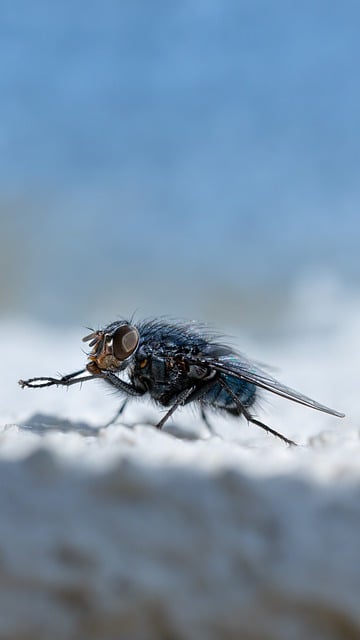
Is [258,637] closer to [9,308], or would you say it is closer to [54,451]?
[54,451]

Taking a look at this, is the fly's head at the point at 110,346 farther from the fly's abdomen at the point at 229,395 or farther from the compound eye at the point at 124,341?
the fly's abdomen at the point at 229,395

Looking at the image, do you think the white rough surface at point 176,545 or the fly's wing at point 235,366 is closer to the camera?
the white rough surface at point 176,545

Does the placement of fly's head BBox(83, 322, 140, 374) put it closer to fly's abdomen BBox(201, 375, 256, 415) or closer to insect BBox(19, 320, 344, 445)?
insect BBox(19, 320, 344, 445)

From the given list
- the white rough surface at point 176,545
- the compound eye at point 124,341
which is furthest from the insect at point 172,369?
the white rough surface at point 176,545

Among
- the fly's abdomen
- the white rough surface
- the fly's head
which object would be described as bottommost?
the white rough surface

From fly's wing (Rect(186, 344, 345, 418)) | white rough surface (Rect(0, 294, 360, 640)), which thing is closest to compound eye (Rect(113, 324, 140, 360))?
fly's wing (Rect(186, 344, 345, 418))

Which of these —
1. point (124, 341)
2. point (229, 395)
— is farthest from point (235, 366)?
point (124, 341)

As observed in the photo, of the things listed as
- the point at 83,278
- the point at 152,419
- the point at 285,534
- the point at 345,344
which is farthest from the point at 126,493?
the point at 83,278
